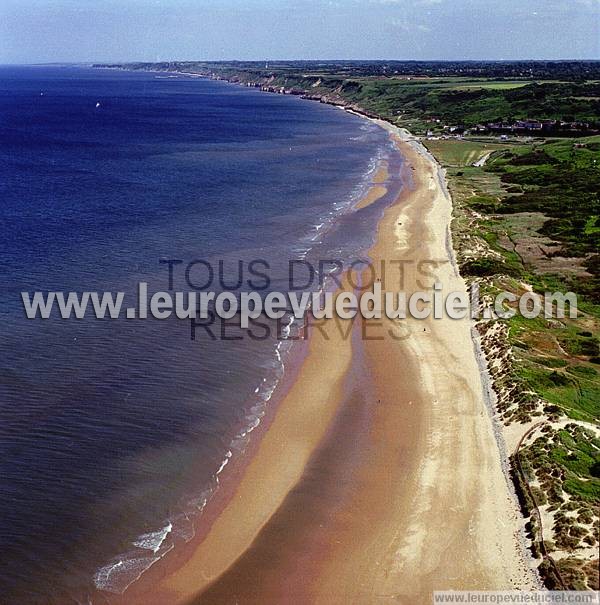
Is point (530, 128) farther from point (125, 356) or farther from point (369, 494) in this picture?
point (369, 494)

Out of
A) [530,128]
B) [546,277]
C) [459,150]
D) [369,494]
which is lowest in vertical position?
[369,494]

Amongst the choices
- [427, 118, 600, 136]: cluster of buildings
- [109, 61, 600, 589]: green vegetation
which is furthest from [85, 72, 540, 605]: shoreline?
[427, 118, 600, 136]: cluster of buildings

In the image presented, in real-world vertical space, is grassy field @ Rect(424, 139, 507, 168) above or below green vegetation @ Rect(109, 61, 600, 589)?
above

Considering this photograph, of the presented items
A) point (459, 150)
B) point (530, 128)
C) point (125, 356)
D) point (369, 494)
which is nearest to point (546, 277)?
point (369, 494)

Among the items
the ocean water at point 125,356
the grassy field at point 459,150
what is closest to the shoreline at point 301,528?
the ocean water at point 125,356

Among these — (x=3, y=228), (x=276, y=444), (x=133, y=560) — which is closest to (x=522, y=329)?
(x=276, y=444)

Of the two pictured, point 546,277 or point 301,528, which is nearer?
point 301,528

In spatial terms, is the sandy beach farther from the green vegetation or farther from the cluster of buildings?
the cluster of buildings
